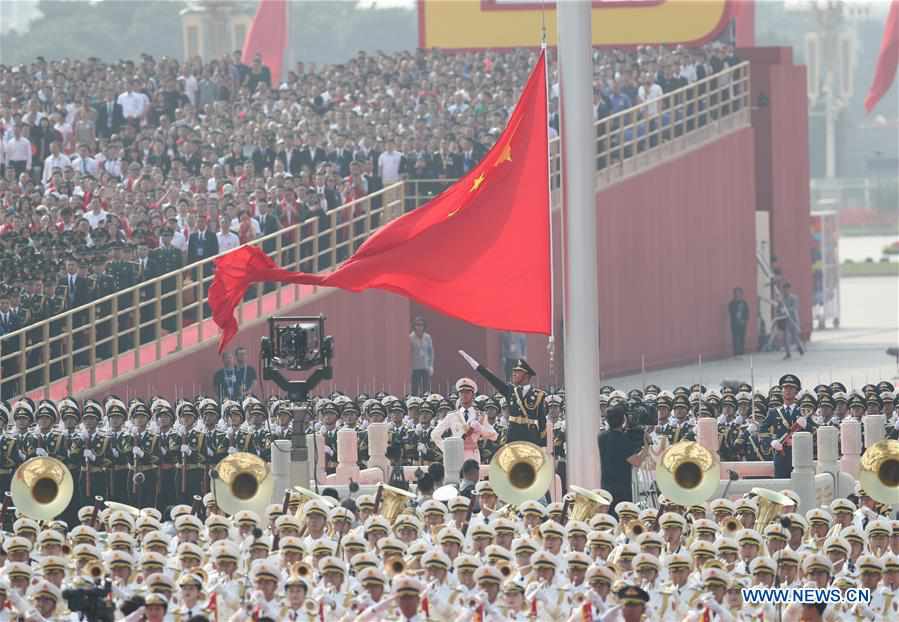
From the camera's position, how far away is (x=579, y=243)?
2245 cm

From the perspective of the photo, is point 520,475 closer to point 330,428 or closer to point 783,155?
point 330,428

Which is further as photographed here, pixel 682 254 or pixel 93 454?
pixel 682 254

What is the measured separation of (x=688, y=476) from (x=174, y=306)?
1394 cm

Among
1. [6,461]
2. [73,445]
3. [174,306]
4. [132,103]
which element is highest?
[132,103]

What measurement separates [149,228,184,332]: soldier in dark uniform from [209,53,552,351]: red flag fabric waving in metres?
11.0

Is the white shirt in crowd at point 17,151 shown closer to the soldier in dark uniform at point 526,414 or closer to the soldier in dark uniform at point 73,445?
the soldier in dark uniform at point 73,445

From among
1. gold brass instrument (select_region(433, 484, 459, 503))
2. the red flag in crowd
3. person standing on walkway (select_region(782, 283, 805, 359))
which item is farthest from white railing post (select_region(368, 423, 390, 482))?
the red flag in crowd

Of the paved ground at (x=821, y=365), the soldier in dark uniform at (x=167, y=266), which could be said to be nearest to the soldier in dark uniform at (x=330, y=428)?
the soldier in dark uniform at (x=167, y=266)

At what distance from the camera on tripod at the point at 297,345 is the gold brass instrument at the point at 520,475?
198 cm

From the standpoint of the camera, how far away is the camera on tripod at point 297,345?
907 inches

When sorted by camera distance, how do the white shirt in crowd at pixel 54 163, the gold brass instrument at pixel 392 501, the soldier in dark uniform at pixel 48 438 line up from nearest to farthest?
the gold brass instrument at pixel 392 501, the soldier in dark uniform at pixel 48 438, the white shirt in crowd at pixel 54 163

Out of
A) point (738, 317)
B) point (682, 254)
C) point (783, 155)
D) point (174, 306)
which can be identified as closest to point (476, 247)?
point (174, 306)

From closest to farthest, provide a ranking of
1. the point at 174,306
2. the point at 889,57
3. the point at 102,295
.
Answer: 1. the point at 102,295
2. the point at 174,306
3. the point at 889,57

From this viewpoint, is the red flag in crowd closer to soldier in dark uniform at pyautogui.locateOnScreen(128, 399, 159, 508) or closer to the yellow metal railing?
the yellow metal railing
